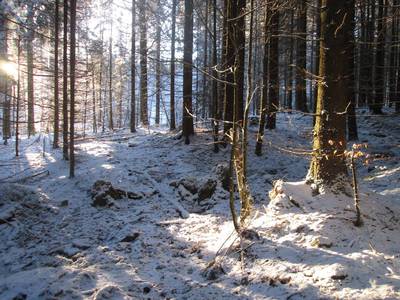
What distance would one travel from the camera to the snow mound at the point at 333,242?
5320 mm

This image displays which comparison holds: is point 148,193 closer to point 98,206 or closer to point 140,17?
point 98,206

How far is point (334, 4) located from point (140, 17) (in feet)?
56.5

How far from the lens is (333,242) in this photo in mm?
6230

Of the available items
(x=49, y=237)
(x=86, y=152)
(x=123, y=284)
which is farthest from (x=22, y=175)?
(x=123, y=284)

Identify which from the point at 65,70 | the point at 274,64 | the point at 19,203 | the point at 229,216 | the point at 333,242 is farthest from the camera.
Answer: the point at 274,64

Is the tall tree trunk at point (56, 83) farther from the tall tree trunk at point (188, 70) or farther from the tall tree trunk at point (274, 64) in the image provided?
the tall tree trunk at point (274, 64)

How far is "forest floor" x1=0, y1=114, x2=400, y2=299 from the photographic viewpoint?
230 inches

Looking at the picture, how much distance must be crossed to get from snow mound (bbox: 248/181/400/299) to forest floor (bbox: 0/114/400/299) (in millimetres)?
19

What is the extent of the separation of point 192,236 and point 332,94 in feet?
13.2

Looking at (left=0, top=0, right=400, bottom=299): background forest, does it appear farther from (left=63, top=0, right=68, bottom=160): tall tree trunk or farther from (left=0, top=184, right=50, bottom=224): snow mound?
(left=63, top=0, right=68, bottom=160): tall tree trunk

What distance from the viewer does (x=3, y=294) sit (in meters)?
6.47

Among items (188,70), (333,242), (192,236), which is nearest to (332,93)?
(333,242)

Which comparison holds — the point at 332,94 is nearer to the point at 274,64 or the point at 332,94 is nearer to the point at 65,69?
the point at 274,64

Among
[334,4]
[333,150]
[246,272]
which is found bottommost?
[246,272]
